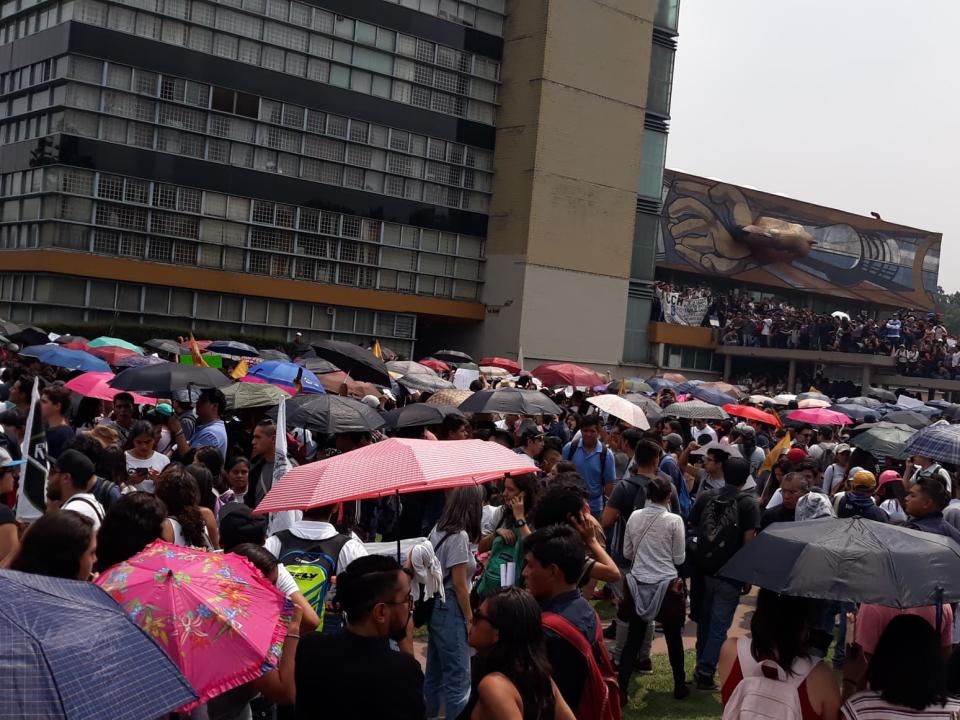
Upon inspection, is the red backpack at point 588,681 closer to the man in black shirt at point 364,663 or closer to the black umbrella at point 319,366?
the man in black shirt at point 364,663

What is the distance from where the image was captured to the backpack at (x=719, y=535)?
7.50 meters

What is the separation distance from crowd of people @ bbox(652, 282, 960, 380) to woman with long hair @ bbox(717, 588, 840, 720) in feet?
137

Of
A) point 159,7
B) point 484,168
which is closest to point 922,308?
point 484,168

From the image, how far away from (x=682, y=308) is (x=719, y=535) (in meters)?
39.4

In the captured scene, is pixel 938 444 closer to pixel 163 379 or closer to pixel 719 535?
pixel 719 535

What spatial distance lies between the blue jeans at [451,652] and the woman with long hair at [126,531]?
2036 mm

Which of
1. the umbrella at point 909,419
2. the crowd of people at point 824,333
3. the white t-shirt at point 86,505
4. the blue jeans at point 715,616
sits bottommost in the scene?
the blue jeans at point 715,616

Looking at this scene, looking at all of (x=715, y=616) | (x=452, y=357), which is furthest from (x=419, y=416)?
(x=452, y=357)

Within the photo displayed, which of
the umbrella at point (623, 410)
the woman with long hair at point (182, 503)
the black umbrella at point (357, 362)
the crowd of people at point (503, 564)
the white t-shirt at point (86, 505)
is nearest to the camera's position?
the crowd of people at point (503, 564)

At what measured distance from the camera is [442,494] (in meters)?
8.14

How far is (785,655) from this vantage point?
12.9ft

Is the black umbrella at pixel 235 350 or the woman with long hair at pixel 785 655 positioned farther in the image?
the black umbrella at pixel 235 350

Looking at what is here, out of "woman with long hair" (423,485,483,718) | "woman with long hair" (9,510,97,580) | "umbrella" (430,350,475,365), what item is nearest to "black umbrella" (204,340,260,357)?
"umbrella" (430,350,475,365)

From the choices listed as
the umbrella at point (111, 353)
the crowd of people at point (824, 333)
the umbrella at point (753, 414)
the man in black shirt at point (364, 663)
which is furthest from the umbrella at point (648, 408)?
the crowd of people at point (824, 333)
